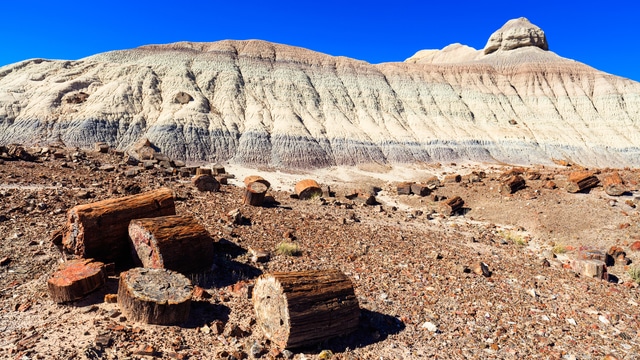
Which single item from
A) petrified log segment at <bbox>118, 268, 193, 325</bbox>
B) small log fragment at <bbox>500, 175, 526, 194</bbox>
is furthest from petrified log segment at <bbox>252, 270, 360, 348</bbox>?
small log fragment at <bbox>500, 175, 526, 194</bbox>

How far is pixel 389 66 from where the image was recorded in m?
46.0

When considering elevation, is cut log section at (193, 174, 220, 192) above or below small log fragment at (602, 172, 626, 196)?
below

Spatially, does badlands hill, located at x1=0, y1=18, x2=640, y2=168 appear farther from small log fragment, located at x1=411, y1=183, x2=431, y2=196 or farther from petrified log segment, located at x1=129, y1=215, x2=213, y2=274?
petrified log segment, located at x1=129, y1=215, x2=213, y2=274

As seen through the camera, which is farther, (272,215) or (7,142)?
(7,142)

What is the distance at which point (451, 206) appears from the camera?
15352 millimetres

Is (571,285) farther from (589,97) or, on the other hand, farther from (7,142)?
(589,97)

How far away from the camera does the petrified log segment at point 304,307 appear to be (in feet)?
14.5

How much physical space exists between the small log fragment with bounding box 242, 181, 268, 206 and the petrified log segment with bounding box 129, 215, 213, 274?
491 cm

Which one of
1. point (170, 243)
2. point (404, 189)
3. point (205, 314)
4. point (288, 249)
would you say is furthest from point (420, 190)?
point (205, 314)

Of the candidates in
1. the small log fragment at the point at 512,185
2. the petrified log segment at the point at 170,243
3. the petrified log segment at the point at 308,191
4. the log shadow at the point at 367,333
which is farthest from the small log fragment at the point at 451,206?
the petrified log segment at the point at 170,243

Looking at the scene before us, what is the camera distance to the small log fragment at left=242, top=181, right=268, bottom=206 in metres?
11.1

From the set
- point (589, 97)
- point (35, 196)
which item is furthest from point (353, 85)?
point (35, 196)

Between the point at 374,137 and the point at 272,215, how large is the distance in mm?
25663

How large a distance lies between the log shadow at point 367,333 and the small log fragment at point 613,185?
1324cm
